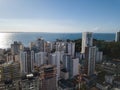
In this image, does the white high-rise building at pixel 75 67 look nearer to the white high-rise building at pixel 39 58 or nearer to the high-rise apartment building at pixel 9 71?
the white high-rise building at pixel 39 58

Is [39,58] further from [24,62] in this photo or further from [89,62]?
[89,62]

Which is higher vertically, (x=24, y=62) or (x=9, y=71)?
(x=24, y=62)

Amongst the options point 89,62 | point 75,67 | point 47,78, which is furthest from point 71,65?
point 47,78

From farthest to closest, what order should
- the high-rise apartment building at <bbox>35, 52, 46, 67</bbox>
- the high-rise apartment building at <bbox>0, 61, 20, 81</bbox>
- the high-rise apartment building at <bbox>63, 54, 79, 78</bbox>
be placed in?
the high-rise apartment building at <bbox>35, 52, 46, 67</bbox>, the high-rise apartment building at <bbox>63, 54, 79, 78</bbox>, the high-rise apartment building at <bbox>0, 61, 20, 81</bbox>

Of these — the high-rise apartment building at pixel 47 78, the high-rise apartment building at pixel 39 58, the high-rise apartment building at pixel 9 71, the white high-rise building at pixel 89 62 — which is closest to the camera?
the high-rise apartment building at pixel 47 78

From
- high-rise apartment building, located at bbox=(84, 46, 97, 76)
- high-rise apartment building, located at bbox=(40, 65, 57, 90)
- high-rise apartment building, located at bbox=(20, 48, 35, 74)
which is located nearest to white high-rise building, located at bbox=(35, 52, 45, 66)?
high-rise apartment building, located at bbox=(20, 48, 35, 74)

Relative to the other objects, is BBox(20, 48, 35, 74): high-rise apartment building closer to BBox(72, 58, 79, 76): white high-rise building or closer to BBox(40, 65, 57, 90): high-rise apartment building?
BBox(72, 58, 79, 76): white high-rise building

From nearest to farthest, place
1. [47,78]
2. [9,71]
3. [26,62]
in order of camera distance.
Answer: [47,78] < [9,71] < [26,62]

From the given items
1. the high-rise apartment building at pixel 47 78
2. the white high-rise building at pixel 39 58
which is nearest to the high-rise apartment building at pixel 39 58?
the white high-rise building at pixel 39 58

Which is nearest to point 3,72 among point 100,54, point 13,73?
point 13,73

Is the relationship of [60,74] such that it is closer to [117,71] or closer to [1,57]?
[117,71]

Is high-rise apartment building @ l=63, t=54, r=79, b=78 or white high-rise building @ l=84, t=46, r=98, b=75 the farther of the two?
white high-rise building @ l=84, t=46, r=98, b=75

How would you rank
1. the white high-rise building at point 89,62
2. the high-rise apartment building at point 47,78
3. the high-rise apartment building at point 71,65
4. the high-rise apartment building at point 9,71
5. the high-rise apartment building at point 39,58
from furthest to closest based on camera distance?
1. the high-rise apartment building at point 39,58
2. the white high-rise building at point 89,62
3. the high-rise apartment building at point 71,65
4. the high-rise apartment building at point 9,71
5. the high-rise apartment building at point 47,78
